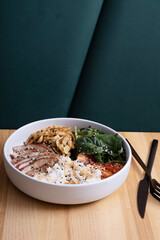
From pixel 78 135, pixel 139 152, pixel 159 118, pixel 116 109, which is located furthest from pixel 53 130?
pixel 159 118

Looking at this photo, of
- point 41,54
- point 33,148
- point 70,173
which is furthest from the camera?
point 41,54

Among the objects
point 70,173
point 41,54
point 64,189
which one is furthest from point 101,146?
point 41,54

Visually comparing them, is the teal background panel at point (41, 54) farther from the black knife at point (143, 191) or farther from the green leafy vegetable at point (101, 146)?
the black knife at point (143, 191)

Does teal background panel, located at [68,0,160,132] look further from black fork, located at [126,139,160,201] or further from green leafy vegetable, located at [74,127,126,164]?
black fork, located at [126,139,160,201]

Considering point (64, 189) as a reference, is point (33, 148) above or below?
below

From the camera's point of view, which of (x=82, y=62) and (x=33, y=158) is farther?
(x=82, y=62)

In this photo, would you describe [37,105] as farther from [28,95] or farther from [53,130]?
[53,130]

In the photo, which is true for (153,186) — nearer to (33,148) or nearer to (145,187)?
(145,187)

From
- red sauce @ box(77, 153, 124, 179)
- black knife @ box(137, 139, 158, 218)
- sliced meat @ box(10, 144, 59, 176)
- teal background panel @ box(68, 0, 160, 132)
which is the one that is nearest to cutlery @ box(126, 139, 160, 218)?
black knife @ box(137, 139, 158, 218)
